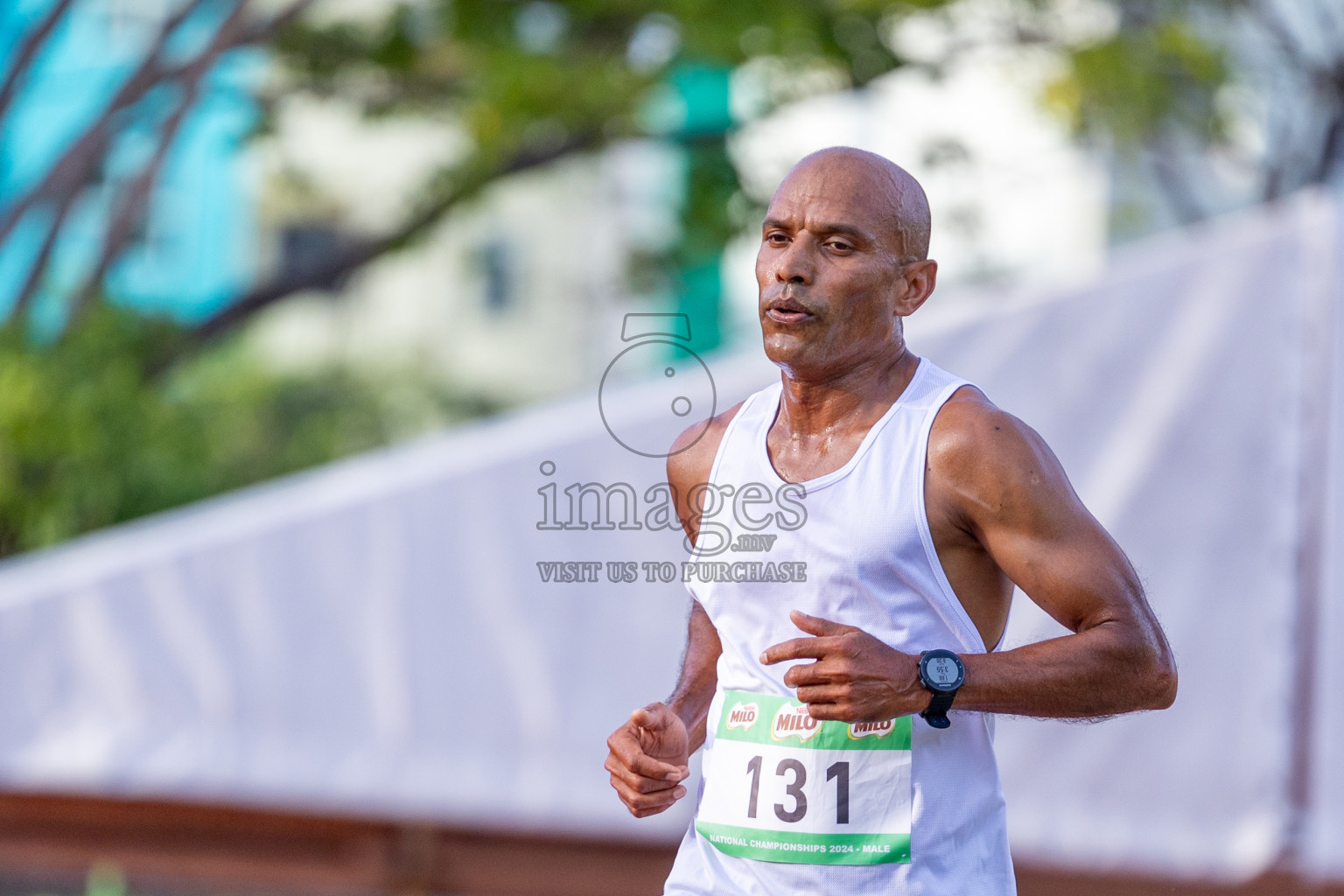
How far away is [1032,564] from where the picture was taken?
1908 millimetres

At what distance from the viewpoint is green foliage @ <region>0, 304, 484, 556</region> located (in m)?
7.85

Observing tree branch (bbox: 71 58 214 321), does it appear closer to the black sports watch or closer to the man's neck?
the man's neck

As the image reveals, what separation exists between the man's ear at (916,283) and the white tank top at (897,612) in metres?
0.11

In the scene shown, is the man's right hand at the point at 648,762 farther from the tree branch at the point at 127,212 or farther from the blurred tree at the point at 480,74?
the tree branch at the point at 127,212

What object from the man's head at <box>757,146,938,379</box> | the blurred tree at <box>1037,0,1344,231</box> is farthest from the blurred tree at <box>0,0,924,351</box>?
the man's head at <box>757,146,938,379</box>

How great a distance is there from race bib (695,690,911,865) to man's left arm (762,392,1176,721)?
22 cm

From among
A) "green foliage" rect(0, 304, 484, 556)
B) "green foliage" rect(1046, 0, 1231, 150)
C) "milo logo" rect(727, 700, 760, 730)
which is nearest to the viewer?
"milo logo" rect(727, 700, 760, 730)

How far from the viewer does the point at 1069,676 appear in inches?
72.4

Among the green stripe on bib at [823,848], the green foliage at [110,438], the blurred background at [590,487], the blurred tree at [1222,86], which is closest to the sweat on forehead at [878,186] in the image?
the green stripe on bib at [823,848]

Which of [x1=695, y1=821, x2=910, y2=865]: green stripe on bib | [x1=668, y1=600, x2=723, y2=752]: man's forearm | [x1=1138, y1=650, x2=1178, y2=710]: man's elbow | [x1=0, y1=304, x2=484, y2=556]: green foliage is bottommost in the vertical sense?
[x1=695, y1=821, x2=910, y2=865]: green stripe on bib

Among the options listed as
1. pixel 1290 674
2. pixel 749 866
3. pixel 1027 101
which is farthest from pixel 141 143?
pixel 749 866

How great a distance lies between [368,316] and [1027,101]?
11515 mm

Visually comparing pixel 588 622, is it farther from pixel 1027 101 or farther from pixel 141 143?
pixel 141 143

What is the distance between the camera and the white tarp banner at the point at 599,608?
17.4 ft
